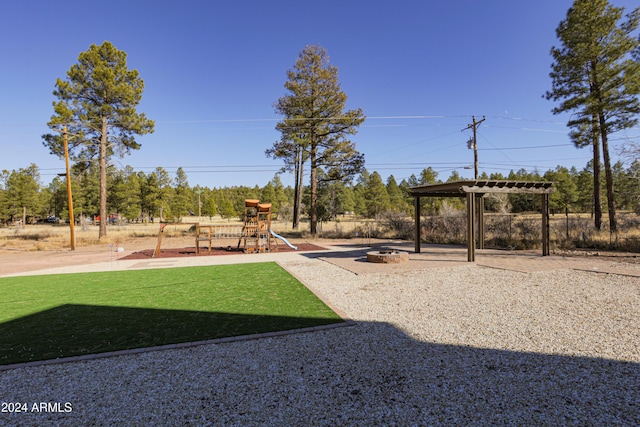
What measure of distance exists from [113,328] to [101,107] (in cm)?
1977

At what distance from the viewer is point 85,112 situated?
1923cm

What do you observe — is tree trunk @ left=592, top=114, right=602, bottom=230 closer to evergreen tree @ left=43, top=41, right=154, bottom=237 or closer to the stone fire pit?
the stone fire pit

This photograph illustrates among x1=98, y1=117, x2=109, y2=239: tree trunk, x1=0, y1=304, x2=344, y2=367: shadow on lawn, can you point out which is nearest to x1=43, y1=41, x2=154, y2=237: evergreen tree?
x1=98, y1=117, x2=109, y2=239: tree trunk

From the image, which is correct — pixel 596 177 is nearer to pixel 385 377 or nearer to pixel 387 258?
pixel 387 258

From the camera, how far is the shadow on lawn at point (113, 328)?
3848mm

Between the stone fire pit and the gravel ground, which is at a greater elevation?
the stone fire pit

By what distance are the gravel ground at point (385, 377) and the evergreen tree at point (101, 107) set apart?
61.5ft

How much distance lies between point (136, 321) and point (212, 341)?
167cm

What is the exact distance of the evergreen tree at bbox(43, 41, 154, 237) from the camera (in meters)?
18.5

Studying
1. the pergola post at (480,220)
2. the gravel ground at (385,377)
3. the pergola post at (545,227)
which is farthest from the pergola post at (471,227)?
the gravel ground at (385,377)

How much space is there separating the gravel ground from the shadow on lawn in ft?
1.26

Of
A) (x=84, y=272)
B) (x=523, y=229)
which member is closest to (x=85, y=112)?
(x=84, y=272)

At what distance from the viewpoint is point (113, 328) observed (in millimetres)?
4543

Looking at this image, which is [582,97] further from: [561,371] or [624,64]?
[561,371]
